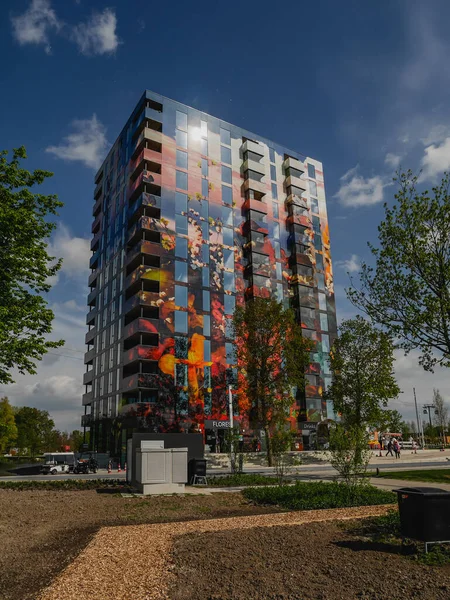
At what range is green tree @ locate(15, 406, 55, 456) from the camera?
275ft

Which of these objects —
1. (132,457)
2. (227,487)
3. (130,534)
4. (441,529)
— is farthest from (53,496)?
(441,529)

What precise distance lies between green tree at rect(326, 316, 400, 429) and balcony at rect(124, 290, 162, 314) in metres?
21.4

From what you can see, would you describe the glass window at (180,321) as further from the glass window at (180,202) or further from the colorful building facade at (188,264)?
the glass window at (180,202)

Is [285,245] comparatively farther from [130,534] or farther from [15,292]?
[130,534]

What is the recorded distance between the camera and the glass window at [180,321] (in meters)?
55.6

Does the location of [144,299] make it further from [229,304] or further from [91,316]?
[91,316]

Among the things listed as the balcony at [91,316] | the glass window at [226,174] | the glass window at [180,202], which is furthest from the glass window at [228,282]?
the balcony at [91,316]

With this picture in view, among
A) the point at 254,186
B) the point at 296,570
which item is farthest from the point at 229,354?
the point at 296,570

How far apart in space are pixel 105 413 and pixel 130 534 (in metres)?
52.8

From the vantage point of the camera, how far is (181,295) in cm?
5684

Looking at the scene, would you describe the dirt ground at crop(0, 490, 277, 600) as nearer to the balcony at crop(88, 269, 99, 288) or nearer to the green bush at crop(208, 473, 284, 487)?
the green bush at crop(208, 473, 284, 487)

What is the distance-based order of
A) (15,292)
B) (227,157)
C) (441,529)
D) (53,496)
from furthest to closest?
(227,157) < (15,292) < (53,496) < (441,529)

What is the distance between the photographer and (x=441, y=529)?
8.46 meters

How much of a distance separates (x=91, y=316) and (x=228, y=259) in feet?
79.4
